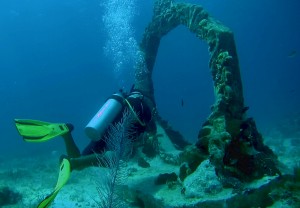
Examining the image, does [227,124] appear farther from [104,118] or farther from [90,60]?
[90,60]

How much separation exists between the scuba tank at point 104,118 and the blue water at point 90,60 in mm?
49102

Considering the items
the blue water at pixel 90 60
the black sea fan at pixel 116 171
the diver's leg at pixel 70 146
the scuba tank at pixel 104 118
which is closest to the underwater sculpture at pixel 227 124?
the black sea fan at pixel 116 171

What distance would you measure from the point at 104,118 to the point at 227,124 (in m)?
2.61

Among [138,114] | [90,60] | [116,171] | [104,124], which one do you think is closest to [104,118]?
[104,124]

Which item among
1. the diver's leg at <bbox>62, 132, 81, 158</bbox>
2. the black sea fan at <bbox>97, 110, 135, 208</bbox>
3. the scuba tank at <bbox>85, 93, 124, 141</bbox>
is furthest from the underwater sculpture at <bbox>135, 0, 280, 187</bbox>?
the diver's leg at <bbox>62, 132, 81, 158</bbox>

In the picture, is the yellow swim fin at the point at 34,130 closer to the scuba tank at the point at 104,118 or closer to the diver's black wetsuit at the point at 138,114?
the scuba tank at the point at 104,118

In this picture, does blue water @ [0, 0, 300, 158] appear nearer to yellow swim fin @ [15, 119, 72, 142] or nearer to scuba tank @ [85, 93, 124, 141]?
scuba tank @ [85, 93, 124, 141]

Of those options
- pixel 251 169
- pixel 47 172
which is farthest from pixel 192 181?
pixel 47 172

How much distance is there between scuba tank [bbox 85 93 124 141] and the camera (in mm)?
6375

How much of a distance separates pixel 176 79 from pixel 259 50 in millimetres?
51244

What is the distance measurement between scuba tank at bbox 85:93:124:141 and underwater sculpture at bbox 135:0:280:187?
199 centimetres

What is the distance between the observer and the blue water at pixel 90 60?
213ft

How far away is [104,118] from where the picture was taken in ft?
21.3

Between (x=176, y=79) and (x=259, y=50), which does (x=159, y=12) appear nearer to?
(x=176, y=79)
